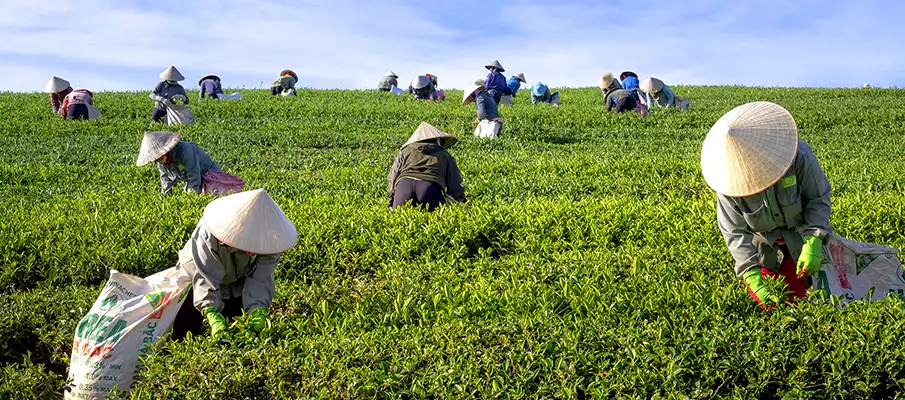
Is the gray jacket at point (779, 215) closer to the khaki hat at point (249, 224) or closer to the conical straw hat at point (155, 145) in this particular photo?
the khaki hat at point (249, 224)

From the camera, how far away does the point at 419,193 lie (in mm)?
7398

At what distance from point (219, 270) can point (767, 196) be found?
305 centimetres

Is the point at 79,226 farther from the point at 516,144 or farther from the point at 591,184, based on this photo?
the point at 516,144

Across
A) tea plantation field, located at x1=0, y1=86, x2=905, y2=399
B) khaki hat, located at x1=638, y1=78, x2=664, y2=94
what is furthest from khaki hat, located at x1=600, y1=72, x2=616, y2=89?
tea plantation field, located at x1=0, y1=86, x2=905, y2=399

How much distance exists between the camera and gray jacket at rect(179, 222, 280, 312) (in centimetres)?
441

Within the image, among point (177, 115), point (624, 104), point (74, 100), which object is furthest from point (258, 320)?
point (74, 100)

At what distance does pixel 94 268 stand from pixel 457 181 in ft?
10.7

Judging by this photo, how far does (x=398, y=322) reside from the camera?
4285mm

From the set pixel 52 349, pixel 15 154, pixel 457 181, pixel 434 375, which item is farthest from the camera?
pixel 15 154

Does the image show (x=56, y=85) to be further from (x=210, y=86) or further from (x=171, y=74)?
(x=210, y=86)

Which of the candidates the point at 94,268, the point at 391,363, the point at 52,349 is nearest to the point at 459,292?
the point at 391,363

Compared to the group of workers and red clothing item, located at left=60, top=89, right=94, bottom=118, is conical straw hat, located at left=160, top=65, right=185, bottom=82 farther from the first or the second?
the group of workers

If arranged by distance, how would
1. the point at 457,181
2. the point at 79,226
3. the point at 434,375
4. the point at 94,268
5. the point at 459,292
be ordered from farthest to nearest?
the point at 457,181
the point at 79,226
the point at 94,268
the point at 459,292
the point at 434,375

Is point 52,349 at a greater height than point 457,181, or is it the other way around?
point 457,181
